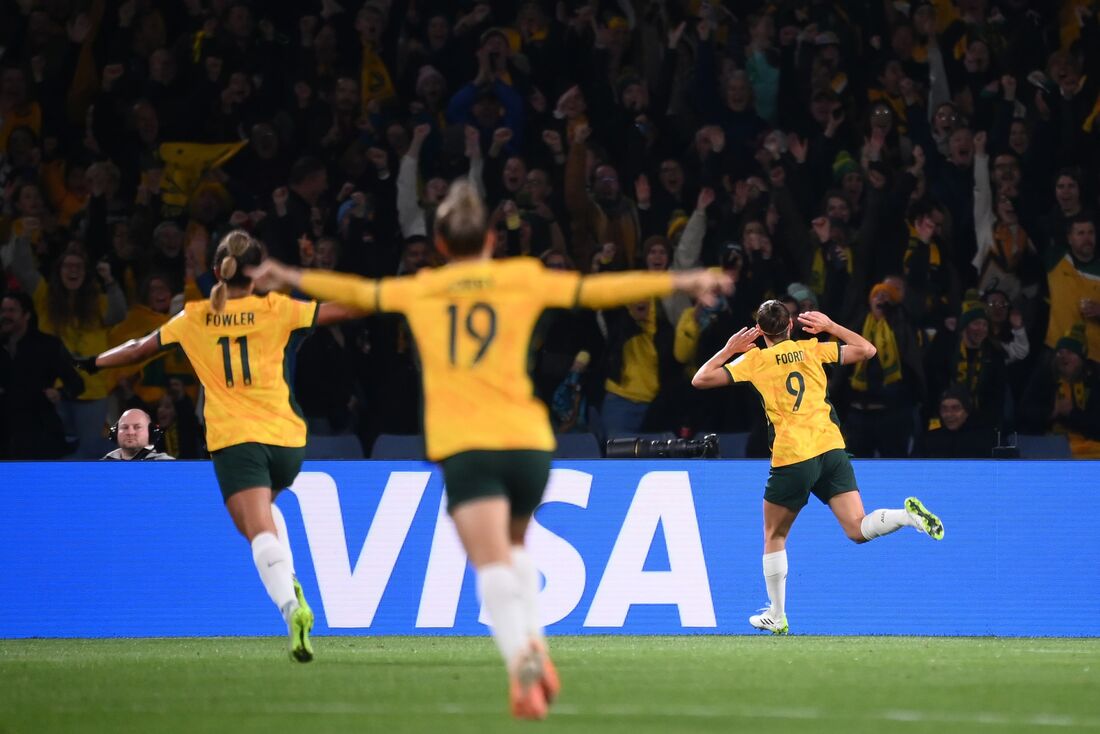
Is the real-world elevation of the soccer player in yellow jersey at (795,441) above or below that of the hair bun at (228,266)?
below

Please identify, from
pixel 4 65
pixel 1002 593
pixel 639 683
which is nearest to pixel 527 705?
pixel 639 683

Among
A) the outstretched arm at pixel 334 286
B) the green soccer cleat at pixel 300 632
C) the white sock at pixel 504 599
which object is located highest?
the outstretched arm at pixel 334 286

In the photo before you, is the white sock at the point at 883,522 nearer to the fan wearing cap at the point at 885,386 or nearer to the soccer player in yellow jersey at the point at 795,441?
the soccer player in yellow jersey at the point at 795,441

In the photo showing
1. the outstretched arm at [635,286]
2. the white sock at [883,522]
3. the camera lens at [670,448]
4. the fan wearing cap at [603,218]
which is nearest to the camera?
the outstretched arm at [635,286]

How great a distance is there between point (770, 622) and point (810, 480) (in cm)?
110

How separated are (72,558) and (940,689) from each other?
6.96 meters

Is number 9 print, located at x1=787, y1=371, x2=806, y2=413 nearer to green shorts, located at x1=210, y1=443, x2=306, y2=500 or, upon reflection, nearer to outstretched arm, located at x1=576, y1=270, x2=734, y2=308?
green shorts, located at x1=210, y1=443, x2=306, y2=500

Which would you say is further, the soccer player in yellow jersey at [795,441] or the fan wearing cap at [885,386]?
the fan wearing cap at [885,386]

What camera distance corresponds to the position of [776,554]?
1157 centimetres

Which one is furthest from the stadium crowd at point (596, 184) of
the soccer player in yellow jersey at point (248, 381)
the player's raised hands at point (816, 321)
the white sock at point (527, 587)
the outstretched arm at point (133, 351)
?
the white sock at point (527, 587)

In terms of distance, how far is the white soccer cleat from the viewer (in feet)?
38.5

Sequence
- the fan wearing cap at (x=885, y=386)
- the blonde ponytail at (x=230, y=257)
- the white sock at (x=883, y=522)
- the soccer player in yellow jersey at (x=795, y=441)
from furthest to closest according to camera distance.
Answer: the fan wearing cap at (x=885, y=386) < the soccer player in yellow jersey at (x=795, y=441) < the white sock at (x=883, y=522) < the blonde ponytail at (x=230, y=257)

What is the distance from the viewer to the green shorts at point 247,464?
8.93m

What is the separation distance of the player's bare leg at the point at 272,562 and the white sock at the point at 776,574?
387cm
